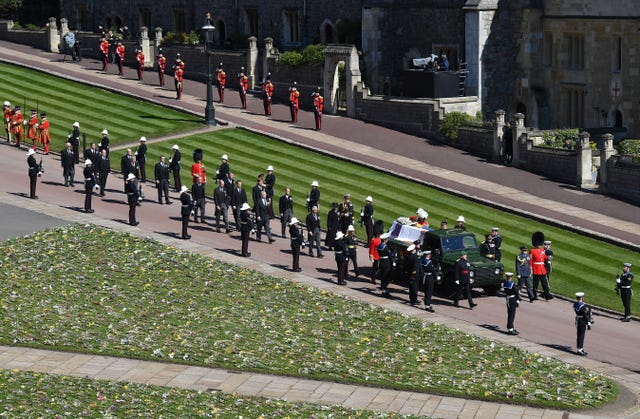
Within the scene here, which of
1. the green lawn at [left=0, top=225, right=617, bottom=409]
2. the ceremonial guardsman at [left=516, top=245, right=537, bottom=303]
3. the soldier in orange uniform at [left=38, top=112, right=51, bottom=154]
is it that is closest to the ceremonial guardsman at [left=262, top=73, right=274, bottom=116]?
the soldier in orange uniform at [left=38, top=112, right=51, bottom=154]

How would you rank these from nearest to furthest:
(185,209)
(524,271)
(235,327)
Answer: (235,327) < (524,271) < (185,209)

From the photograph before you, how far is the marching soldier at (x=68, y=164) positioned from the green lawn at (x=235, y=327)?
24.4 ft

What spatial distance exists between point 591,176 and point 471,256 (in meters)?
15.0

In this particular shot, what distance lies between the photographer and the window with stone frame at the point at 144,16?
86.7 meters

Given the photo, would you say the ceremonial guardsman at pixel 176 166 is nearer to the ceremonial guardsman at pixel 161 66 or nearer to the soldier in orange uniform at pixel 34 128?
the soldier in orange uniform at pixel 34 128

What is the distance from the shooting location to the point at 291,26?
77438 mm

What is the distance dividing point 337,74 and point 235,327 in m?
31.3

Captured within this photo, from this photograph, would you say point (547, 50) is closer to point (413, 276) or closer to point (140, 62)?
point (140, 62)

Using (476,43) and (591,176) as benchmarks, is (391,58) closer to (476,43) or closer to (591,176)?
(476,43)

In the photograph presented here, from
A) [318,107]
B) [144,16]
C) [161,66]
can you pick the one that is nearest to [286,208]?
[318,107]

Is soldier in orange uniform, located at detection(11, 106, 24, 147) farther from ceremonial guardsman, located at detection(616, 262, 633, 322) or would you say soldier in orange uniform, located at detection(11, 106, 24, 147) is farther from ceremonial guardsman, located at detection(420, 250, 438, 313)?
ceremonial guardsman, located at detection(616, 262, 633, 322)

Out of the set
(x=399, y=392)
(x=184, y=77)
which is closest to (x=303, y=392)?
(x=399, y=392)

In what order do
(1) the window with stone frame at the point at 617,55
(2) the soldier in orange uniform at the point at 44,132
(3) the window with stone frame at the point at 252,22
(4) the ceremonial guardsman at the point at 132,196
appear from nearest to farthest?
(4) the ceremonial guardsman at the point at 132,196 < (2) the soldier in orange uniform at the point at 44,132 < (1) the window with stone frame at the point at 617,55 < (3) the window with stone frame at the point at 252,22

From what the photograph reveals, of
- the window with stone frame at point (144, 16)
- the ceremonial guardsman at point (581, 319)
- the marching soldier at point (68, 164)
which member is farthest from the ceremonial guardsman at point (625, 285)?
the window with stone frame at point (144, 16)
